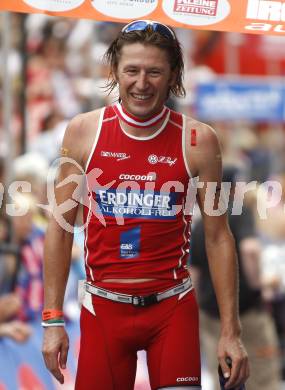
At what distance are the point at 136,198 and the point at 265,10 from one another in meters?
1.12

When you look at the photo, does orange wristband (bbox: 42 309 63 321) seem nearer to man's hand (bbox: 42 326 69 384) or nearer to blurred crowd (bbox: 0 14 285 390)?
man's hand (bbox: 42 326 69 384)

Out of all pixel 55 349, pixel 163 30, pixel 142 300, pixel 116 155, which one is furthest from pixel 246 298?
pixel 163 30

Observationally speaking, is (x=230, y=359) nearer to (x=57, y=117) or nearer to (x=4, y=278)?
(x=4, y=278)

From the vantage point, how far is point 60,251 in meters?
5.80

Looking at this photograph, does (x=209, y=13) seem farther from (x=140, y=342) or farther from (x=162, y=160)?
(x=140, y=342)

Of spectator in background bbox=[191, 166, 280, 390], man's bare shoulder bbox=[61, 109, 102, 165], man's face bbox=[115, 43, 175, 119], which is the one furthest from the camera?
spectator in background bbox=[191, 166, 280, 390]

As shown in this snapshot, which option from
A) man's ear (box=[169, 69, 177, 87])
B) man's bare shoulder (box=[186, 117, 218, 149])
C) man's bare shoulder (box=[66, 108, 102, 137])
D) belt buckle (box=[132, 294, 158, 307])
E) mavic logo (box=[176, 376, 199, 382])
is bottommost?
mavic logo (box=[176, 376, 199, 382])

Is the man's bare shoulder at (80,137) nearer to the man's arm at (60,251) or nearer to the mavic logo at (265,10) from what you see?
the man's arm at (60,251)

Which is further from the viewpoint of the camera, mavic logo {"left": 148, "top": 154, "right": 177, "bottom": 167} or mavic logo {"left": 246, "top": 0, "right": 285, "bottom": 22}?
mavic logo {"left": 246, "top": 0, "right": 285, "bottom": 22}

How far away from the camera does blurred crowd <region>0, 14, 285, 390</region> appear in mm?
8969

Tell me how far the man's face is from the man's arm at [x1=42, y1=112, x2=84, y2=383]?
0.29m

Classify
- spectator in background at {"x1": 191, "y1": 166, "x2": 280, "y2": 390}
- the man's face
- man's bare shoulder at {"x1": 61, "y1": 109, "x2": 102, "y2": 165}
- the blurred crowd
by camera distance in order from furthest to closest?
1. spectator in background at {"x1": 191, "y1": 166, "x2": 280, "y2": 390}
2. the blurred crowd
3. man's bare shoulder at {"x1": 61, "y1": 109, "x2": 102, "y2": 165}
4. the man's face

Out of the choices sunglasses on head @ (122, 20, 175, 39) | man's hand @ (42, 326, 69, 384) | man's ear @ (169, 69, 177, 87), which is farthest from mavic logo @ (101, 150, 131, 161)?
man's hand @ (42, 326, 69, 384)

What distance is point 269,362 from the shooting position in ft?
35.0
